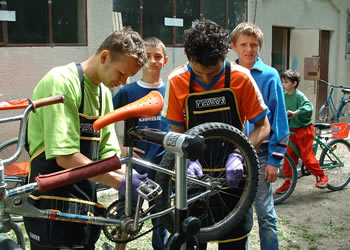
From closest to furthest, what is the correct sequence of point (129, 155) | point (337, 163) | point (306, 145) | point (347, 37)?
point (129, 155), point (306, 145), point (337, 163), point (347, 37)

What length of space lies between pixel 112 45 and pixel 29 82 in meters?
4.33

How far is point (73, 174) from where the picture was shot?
1.91 meters

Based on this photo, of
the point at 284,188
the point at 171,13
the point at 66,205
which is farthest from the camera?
the point at 171,13

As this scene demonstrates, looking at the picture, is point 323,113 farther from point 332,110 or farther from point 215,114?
point 215,114

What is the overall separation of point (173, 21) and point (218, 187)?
6018 millimetres

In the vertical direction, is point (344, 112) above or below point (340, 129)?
below

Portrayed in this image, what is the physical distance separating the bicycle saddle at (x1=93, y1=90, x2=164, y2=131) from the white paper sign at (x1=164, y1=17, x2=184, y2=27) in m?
6.12

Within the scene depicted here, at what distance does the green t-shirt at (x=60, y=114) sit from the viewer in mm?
2152

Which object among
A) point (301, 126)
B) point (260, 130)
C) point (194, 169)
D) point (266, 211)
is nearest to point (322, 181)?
point (301, 126)

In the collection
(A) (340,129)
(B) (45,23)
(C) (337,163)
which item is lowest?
(C) (337,163)

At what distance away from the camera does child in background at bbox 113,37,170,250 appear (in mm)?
3697

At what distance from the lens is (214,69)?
2572 millimetres

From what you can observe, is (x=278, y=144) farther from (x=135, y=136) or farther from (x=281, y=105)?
(x=135, y=136)

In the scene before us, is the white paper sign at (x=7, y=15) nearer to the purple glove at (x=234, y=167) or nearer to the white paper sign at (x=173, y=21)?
the white paper sign at (x=173, y=21)
